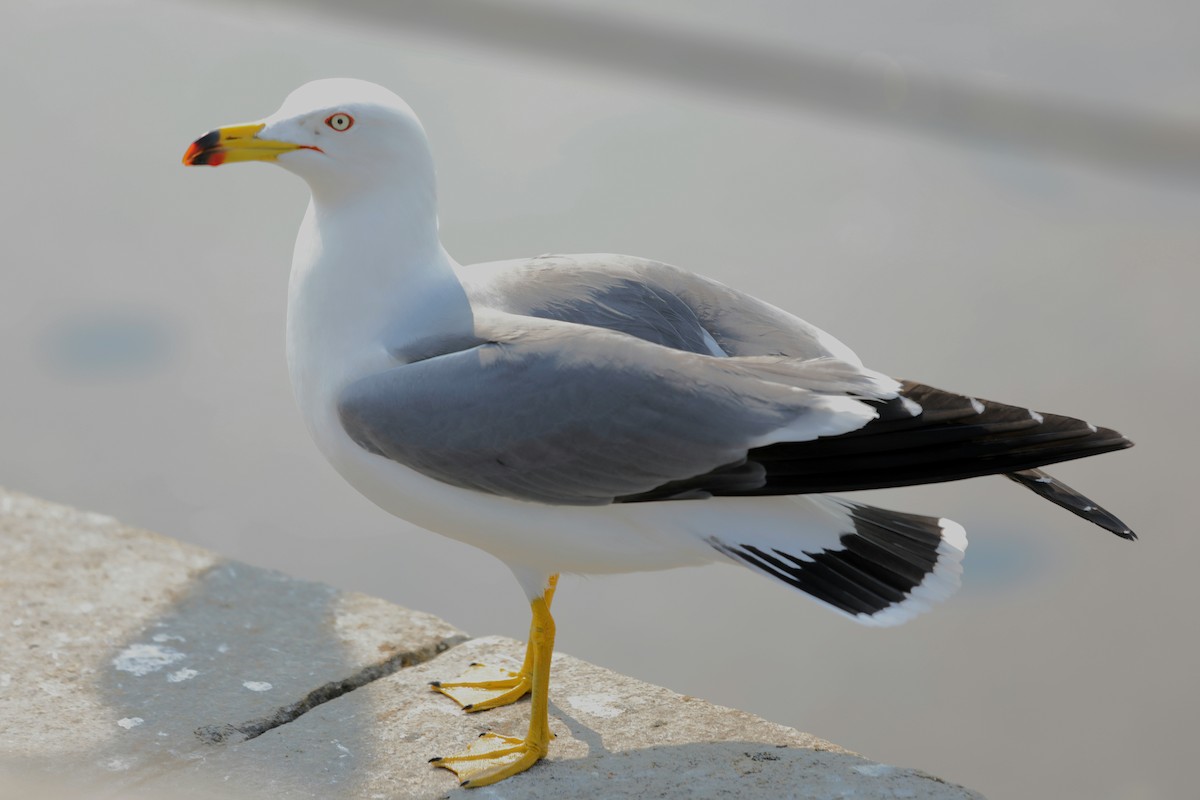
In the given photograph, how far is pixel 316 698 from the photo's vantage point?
7.52 ft

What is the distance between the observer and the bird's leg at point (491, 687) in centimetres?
228

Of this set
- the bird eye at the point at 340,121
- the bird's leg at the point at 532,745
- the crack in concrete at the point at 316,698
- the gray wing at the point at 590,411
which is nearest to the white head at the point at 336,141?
the bird eye at the point at 340,121

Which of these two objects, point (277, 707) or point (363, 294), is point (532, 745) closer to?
point (277, 707)

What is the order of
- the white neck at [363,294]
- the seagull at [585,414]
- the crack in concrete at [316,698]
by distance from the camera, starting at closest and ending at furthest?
the seagull at [585,414], the white neck at [363,294], the crack in concrete at [316,698]

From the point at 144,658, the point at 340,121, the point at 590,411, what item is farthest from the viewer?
the point at 144,658

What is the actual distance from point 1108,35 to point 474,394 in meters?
4.52

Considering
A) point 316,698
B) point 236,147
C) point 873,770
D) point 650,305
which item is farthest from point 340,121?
point 873,770

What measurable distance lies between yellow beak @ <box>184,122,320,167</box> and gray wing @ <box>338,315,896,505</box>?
0.37 meters

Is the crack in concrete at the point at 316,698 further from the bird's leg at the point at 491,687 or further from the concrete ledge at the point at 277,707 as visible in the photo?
the bird's leg at the point at 491,687

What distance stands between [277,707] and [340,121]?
2.86 feet

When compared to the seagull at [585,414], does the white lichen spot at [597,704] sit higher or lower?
lower

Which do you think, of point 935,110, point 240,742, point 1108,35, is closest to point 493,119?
point 935,110

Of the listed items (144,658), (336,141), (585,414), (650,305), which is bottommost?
(144,658)

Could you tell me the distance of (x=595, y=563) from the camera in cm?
199
